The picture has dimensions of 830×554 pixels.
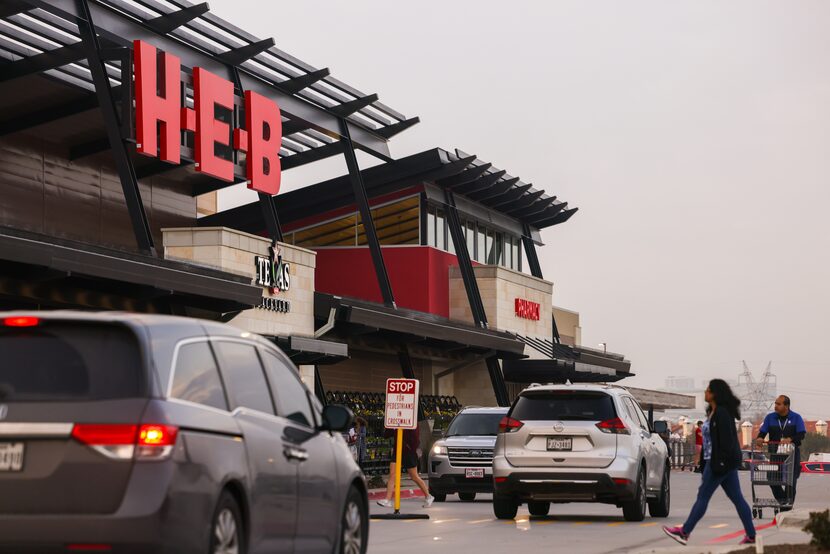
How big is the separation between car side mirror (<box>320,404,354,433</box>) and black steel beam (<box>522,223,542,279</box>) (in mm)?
46712

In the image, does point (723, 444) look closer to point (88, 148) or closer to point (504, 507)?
point (504, 507)

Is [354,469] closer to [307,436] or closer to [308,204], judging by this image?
[307,436]

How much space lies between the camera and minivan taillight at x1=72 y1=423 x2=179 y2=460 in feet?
26.9

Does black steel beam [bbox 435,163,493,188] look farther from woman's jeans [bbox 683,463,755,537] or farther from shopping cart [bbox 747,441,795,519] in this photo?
woman's jeans [bbox 683,463,755,537]

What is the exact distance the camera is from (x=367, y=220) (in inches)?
1609

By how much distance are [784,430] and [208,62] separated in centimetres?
1739

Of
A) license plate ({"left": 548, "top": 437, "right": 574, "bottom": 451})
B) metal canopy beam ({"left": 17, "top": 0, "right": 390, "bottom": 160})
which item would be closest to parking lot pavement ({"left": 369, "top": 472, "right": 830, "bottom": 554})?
license plate ({"left": 548, "top": 437, "right": 574, "bottom": 451})

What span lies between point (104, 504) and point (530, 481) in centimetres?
1303

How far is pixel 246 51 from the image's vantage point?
114 ft

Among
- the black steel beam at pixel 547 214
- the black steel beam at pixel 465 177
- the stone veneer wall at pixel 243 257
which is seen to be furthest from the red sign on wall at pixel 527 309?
the stone veneer wall at pixel 243 257

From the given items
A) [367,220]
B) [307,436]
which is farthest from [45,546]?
[367,220]

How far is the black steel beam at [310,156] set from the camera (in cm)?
4288

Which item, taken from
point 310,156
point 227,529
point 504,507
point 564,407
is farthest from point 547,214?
point 227,529

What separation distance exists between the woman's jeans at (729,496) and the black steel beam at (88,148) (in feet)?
83.8
